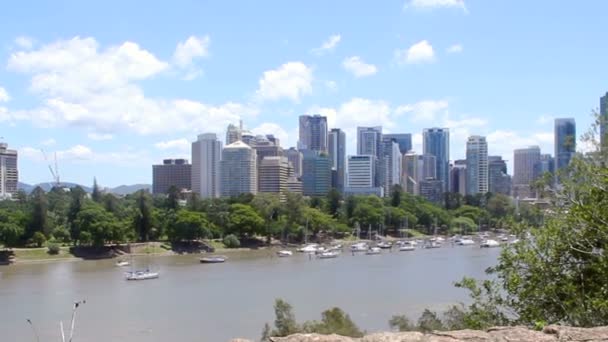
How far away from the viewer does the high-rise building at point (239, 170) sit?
13325 cm

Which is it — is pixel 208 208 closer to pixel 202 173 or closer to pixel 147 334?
pixel 147 334

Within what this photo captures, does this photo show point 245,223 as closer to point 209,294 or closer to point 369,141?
point 209,294

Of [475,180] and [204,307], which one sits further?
[475,180]

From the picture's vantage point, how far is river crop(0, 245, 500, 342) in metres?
25.1

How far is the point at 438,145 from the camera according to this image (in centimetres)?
18975

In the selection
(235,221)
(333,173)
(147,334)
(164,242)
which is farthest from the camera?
(333,173)

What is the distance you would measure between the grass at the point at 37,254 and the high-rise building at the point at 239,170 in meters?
79.6

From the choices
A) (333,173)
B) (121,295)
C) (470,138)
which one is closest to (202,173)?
(333,173)

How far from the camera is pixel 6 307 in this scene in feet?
100

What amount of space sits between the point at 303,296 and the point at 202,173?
112459 millimetres

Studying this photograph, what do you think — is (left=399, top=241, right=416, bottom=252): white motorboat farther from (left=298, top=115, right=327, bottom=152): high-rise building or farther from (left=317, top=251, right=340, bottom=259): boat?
(left=298, top=115, right=327, bottom=152): high-rise building

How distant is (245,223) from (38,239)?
1931 centimetres

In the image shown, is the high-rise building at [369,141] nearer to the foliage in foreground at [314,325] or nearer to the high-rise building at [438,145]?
the high-rise building at [438,145]

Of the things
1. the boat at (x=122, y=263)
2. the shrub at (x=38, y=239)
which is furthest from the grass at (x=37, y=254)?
the boat at (x=122, y=263)
